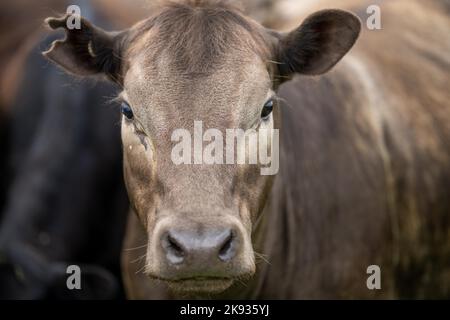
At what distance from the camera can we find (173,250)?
12.6ft

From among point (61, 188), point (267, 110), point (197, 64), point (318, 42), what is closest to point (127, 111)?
point (197, 64)

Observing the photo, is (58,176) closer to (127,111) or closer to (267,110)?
(127,111)

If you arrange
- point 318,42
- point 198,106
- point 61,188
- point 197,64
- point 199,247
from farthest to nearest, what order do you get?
point 61,188 < point 318,42 < point 197,64 < point 198,106 < point 199,247

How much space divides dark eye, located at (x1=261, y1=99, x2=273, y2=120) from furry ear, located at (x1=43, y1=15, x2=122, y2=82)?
0.83m

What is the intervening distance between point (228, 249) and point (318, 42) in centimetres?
143

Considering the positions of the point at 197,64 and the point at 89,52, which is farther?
the point at 89,52

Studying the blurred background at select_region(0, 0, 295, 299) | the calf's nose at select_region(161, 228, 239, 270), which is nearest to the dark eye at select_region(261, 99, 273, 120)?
the calf's nose at select_region(161, 228, 239, 270)

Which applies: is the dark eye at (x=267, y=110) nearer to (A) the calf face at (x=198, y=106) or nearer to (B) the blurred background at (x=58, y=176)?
(A) the calf face at (x=198, y=106)

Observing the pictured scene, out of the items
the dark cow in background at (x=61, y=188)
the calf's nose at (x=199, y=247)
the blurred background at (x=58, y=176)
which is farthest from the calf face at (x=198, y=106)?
the dark cow in background at (x=61, y=188)

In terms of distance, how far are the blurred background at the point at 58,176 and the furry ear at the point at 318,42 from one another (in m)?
1.87

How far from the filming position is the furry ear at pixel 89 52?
4.70 meters

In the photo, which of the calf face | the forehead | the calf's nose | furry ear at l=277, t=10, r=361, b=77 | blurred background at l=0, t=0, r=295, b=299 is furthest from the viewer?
blurred background at l=0, t=0, r=295, b=299

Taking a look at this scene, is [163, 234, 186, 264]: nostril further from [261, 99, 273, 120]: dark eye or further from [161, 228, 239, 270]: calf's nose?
[261, 99, 273, 120]: dark eye

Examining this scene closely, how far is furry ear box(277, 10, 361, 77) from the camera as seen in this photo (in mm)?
4668
